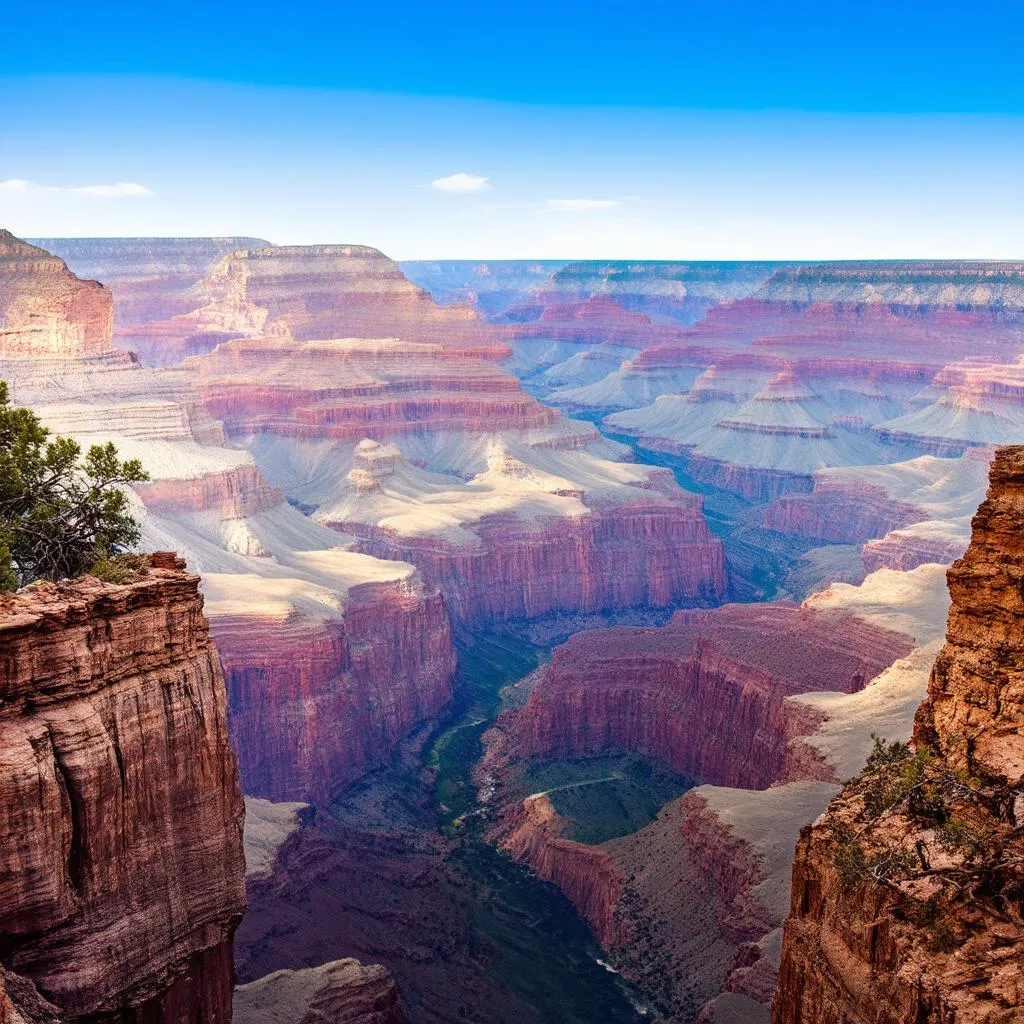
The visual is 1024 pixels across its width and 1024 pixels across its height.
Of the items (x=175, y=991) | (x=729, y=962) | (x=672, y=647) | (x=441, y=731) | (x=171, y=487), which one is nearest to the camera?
(x=175, y=991)

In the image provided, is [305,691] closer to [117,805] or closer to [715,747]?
[715,747]

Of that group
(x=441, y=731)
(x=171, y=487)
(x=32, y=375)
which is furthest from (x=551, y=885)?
(x=32, y=375)

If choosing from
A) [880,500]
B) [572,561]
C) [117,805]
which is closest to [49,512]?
[117,805]

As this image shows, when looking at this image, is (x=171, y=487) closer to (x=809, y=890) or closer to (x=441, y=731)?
(x=441, y=731)

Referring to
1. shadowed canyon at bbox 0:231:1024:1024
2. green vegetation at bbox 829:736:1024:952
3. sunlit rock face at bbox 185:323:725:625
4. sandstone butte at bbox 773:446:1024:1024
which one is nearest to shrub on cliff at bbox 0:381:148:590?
shadowed canyon at bbox 0:231:1024:1024

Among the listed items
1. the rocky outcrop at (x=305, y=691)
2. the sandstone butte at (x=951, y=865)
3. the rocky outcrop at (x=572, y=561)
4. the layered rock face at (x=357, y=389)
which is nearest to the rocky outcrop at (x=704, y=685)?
the rocky outcrop at (x=305, y=691)

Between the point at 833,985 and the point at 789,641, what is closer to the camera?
the point at 833,985

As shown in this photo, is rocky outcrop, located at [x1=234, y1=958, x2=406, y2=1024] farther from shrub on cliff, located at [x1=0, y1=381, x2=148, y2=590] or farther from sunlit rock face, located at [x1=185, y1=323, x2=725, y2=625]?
sunlit rock face, located at [x1=185, y1=323, x2=725, y2=625]
